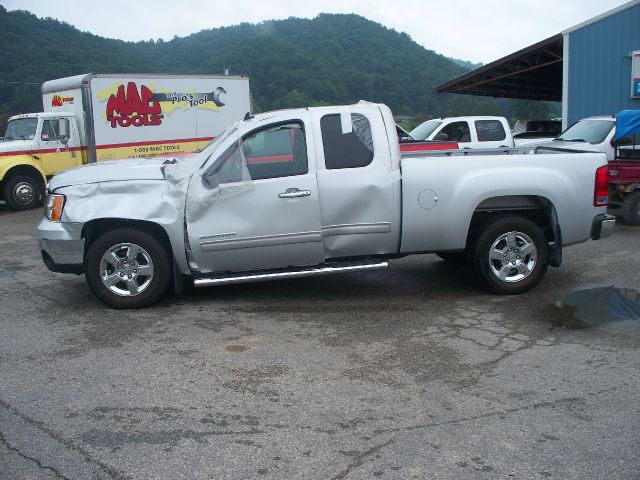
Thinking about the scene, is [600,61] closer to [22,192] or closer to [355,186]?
[355,186]

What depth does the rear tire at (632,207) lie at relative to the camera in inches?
433

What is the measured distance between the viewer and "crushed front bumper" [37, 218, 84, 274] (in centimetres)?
632

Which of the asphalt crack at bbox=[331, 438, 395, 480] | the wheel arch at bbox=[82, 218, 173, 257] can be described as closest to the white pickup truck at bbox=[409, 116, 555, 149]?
the wheel arch at bbox=[82, 218, 173, 257]

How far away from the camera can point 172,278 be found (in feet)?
21.9

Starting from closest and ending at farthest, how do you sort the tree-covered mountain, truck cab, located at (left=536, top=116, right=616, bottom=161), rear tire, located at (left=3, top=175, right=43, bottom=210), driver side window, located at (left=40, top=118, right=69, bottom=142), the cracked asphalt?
1. the cracked asphalt
2. truck cab, located at (left=536, top=116, right=616, bottom=161)
3. rear tire, located at (left=3, top=175, right=43, bottom=210)
4. driver side window, located at (left=40, top=118, right=69, bottom=142)
5. the tree-covered mountain

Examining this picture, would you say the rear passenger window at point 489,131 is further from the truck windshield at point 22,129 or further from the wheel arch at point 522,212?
the truck windshield at point 22,129

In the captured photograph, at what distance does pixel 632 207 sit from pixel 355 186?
22.1 feet

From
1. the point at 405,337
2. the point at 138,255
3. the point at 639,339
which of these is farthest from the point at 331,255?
the point at 639,339

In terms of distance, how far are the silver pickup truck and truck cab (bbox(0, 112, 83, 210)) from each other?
9.53m

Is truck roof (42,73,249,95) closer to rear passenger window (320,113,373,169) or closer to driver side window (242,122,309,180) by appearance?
driver side window (242,122,309,180)

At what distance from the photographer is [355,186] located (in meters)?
6.32

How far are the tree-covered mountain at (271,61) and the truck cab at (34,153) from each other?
14792 mm

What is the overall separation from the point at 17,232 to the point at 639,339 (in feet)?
34.6

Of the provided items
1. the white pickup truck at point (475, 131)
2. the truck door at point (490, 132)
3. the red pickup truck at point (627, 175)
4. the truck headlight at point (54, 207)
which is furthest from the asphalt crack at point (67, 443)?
the truck door at point (490, 132)
